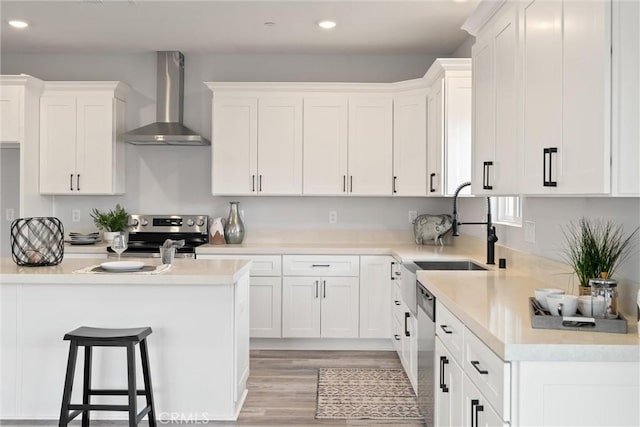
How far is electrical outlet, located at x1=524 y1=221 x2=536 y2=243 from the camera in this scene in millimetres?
3332

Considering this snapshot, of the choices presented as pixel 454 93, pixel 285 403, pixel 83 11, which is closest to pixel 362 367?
pixel 285 403

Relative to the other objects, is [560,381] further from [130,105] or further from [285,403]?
[130,105]

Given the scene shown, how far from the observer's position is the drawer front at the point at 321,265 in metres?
4.93

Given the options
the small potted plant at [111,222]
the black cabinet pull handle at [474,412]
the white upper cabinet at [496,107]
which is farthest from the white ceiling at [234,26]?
the black cabinet pull handle at [474,412]

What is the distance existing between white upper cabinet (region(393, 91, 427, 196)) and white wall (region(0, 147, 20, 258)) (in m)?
3.59

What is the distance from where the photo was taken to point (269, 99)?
5164 mm

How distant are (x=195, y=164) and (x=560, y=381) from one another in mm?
4444

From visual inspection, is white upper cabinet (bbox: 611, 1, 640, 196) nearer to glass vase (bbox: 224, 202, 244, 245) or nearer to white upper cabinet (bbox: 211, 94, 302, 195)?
white upper cabinet (bbox: 211, 94, 302, 195)

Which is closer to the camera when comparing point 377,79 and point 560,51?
point 560,51

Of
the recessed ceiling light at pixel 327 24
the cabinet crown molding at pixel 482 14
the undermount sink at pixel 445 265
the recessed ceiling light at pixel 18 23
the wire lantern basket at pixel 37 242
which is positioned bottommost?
the undermount sink at pixel 445 265

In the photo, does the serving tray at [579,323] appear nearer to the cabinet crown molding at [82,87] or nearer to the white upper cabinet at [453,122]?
the white upper cabinet at [453,122]

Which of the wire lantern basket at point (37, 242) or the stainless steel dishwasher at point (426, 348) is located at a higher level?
the wire lantern basket at point (37, 242)

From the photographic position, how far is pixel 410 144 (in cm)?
508

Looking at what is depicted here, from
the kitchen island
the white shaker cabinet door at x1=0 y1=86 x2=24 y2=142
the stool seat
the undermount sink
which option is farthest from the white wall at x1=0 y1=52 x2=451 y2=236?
the stool seat
